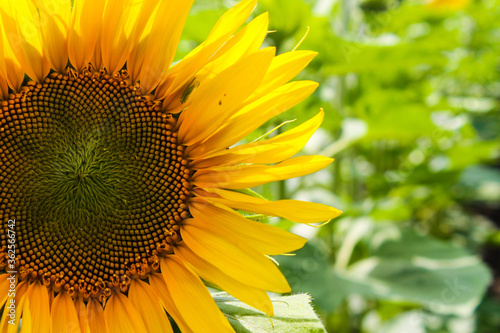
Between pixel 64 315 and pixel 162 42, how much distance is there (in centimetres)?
52

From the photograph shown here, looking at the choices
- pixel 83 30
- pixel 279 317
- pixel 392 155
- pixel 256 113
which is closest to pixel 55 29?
pixel 83 30

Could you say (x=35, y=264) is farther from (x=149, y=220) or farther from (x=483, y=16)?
(x=483, y=16)

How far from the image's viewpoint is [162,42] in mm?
973


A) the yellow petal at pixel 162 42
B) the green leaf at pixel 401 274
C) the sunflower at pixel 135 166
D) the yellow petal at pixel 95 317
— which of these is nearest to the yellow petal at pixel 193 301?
the sunflower at pixel 135 166

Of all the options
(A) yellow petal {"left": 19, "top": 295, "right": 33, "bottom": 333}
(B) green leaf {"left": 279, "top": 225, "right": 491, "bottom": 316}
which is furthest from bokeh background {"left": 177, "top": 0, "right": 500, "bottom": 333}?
(A) yellow petal {"left": 19, "top": 295, "right": 33, "bottom": 333}

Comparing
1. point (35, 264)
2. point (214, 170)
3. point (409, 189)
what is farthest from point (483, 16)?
point (35, 264)

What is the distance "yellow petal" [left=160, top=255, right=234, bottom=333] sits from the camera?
0.97m

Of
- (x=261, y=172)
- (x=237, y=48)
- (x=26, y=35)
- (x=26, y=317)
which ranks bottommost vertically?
(x=26, y=317)

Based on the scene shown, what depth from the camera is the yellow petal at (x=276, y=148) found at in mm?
948

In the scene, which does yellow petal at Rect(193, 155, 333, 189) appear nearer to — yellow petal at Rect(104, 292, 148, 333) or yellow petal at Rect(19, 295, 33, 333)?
yellow petal at Rect(104, 292, 148, 333)

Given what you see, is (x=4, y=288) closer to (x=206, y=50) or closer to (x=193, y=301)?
(x=193, y=301)

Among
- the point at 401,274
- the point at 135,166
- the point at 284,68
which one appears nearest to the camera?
the point at 284,68

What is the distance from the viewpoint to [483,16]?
3590 millimetres

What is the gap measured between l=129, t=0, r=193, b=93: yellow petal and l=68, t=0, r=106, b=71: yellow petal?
0.26 ft
